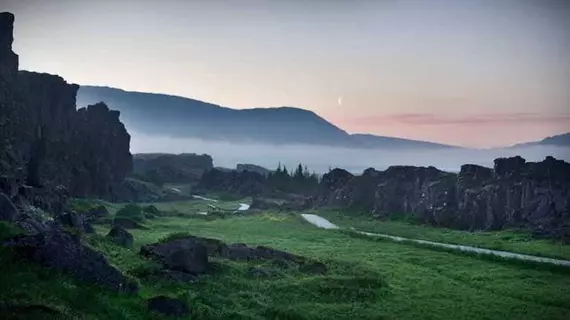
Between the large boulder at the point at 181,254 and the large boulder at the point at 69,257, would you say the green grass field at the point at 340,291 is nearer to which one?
the large boulder at the point at 69,257

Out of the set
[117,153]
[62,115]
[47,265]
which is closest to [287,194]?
[117,153]

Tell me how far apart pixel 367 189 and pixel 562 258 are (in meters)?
74.2

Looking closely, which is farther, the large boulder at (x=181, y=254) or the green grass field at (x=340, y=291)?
the large boulder at (x=181, y=254)

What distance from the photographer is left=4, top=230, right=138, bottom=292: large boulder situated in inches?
1119

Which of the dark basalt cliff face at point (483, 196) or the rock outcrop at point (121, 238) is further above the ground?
the dark basalt cliff face at point (483, 196)

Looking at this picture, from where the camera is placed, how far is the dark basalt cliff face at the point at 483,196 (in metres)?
87.2

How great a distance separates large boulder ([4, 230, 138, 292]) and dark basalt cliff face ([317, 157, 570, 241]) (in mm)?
61677

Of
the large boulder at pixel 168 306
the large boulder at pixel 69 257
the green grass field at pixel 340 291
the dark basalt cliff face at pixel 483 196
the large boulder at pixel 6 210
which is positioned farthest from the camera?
the dark basalt cliff face at pixel 483 196

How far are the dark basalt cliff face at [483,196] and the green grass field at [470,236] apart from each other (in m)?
3.88

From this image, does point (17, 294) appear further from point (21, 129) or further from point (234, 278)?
point (21, 129)

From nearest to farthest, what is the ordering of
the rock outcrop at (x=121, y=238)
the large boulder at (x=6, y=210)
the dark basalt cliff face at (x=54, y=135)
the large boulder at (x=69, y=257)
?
the large boulder at (x=69, y=257) < the large boulder at (x=6, y=210) < the rock outcrop at (x=121, y=238) < the dark basalt cliff face at (x=54, y=135)

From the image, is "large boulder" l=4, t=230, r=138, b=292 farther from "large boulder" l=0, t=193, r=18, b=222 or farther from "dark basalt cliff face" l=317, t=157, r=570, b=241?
"dark basalt cliff face" l=317, t=157, r=570, b=241

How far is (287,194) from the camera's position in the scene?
655 ft

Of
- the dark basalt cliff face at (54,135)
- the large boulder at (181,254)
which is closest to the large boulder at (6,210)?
the large boulder at (181,254)
